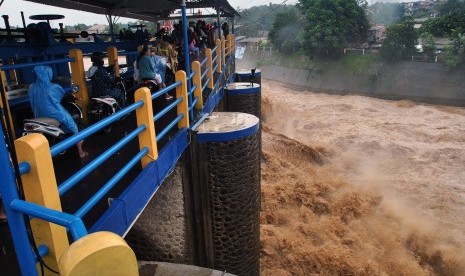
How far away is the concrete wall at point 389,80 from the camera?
22422 millimetres

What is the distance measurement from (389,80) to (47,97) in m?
25.0

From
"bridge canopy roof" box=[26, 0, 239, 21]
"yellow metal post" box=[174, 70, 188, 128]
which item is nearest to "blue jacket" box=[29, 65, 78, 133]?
"yellow metal post" box=[174, 70, 188, 128]

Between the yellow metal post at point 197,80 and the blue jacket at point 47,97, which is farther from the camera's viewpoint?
the yellow metal post at point 197,80

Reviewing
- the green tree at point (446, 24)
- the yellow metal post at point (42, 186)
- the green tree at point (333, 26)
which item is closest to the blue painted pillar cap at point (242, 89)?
the yellow metal post at point (42, 186)

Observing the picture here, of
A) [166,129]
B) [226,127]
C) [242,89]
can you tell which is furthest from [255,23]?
[166,129]

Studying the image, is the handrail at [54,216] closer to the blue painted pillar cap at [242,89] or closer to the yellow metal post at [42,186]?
the yellow metal post at [42,186]

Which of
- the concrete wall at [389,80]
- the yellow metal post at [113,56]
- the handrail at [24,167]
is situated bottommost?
the concrete wall at [389,80]

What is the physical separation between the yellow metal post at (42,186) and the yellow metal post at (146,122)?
A: 1.53m

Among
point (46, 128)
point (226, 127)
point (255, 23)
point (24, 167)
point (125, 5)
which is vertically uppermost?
point (255, 23)

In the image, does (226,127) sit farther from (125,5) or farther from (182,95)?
(125,5)

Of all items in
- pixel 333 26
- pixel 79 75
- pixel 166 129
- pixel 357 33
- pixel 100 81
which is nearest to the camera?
pixel 166 129

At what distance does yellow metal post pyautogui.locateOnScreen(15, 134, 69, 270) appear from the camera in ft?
5.97

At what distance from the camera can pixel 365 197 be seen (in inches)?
419

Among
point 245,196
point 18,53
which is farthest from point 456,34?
point 18,53
